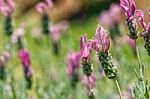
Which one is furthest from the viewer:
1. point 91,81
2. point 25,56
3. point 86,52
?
point 25,56

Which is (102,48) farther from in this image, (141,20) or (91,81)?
(91,81)

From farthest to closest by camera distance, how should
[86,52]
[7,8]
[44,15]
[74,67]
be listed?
[44,15], [7,8], [74,67], [86,52]

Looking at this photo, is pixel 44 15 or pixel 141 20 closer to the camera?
pixel 141 20

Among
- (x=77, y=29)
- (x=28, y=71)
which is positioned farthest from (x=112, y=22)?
(x=77, y=29)

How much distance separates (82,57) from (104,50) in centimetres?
15

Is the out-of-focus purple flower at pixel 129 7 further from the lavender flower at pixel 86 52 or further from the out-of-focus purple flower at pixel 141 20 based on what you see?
the lavender flower at pixel 86 52

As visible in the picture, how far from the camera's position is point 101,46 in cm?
239

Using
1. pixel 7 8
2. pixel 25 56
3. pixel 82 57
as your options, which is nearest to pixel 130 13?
pixel 82 57

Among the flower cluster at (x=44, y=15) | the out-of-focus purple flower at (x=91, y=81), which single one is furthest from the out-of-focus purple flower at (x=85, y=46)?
the flower cluster at (x=44, y=15)

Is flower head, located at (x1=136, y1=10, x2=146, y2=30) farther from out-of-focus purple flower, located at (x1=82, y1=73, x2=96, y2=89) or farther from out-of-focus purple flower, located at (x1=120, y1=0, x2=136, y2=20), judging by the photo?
out-of-focus purple flower, located at (x1=82, y1=73, x2=96, y2=89)

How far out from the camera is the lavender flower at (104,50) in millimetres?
2365

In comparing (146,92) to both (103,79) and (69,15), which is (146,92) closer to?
(103,79)

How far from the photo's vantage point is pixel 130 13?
2.39 metres

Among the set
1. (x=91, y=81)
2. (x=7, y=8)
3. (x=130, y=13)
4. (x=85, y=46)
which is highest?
(x=7, y=8)
